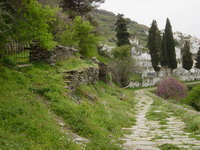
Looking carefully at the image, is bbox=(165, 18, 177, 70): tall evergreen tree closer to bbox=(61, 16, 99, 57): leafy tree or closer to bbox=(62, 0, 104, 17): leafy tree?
bbox=(62, 0, 104, 17): leafy tree

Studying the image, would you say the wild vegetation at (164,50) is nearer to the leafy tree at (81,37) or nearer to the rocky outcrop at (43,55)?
the leafy tree at (81,37)

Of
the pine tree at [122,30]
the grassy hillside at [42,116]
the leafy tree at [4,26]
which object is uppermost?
the pine tree at [122,30]

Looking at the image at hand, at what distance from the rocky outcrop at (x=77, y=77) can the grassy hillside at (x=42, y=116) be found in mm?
416

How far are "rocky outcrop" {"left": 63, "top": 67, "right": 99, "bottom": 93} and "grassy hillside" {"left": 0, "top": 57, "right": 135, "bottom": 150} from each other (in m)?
0.42

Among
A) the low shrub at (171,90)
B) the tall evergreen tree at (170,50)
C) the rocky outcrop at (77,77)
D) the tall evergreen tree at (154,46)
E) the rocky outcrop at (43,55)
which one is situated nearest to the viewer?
the rocky outcrop at (77,77)

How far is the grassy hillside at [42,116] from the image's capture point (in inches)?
227

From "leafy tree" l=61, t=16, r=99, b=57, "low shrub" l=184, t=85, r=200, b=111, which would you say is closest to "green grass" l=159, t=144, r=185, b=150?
"leafy tree" l=61, t=16, r=99, b=57

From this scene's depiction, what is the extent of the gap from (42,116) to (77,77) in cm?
610

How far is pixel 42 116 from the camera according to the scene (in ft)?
23.7

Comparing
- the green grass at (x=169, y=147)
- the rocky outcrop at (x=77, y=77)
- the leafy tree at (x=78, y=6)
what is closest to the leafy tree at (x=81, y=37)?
the rocky outcrop at (x=77, y=77)

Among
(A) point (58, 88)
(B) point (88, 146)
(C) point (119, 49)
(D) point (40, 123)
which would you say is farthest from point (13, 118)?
(C) point (119, 49)

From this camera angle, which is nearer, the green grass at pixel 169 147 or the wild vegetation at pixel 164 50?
the green grass at pixel 169 147

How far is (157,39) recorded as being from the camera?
2339 inches

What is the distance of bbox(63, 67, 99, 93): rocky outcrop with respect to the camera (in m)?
12.0
